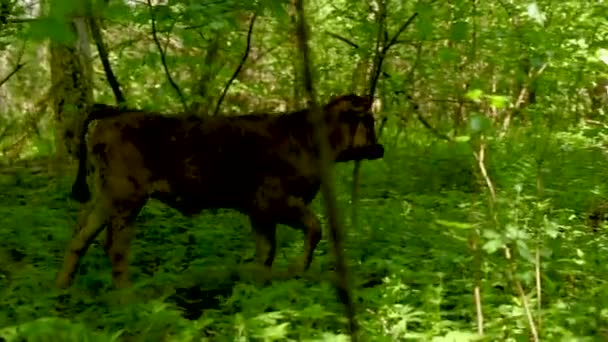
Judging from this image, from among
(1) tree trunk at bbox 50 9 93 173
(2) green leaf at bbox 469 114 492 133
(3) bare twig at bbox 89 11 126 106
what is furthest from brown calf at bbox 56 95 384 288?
(1) tree trunk at bbox 50 9 93 173

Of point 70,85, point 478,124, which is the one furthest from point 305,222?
→ point 70,85

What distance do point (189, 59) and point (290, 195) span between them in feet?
15.1

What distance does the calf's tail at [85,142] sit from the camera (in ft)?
21.7

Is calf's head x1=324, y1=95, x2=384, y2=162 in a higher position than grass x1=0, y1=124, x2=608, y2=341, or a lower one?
higher

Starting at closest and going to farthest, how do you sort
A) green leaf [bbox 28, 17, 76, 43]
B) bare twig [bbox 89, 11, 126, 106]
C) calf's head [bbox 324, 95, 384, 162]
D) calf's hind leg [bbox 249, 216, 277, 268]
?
green leaf [bbox 28, 17, 76, 43] → calf's head [bbox 324, 95, 384, 162] → calf's hind leg [bbox 249, 216, 277, 268] → bare twig [bbox 89, 11, 126, 106]

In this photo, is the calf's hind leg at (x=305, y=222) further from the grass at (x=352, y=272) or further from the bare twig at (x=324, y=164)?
the bare twig at (x=324, y=164)

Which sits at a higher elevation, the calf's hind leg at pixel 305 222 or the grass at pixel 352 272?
the calf's hind leg at pixel 305 222

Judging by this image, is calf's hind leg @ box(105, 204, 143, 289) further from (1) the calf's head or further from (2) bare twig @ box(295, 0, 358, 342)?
(2) bare twig @ box(295, 0, 358, 342)

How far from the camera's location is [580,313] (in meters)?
5.09

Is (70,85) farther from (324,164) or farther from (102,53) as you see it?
(324,164)

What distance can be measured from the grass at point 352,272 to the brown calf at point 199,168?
0.34m

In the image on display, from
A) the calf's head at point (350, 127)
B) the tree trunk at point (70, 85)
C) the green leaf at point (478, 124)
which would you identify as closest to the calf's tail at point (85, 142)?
the calf's head at point (350, 127)

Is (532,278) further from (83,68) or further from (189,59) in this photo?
(83,68)

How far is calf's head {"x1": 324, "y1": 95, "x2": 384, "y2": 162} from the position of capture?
22.3ft
